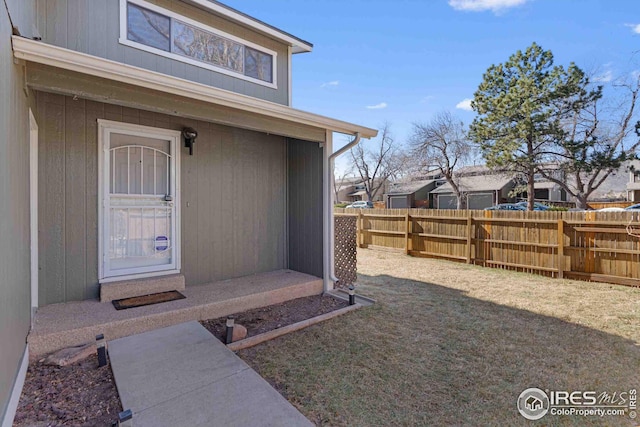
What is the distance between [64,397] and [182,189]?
111 inches

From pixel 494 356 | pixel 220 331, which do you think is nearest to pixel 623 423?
pixel 494 356

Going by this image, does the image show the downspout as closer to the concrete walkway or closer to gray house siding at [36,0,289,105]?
gray house siding at [36,0,289,105]

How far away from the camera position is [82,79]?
9.09 ft

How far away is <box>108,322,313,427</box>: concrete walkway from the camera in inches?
83.2

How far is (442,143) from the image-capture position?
20562 millimetres

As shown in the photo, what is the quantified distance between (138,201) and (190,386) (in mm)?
2784

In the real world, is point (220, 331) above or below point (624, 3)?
below

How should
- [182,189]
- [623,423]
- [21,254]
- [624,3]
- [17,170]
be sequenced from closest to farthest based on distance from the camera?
[623,423] → [17,170] → [21,254] → [182,189] → [624,3]

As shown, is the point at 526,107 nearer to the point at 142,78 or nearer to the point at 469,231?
the point at 469,231

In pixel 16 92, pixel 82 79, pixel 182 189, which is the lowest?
pixel 182 189

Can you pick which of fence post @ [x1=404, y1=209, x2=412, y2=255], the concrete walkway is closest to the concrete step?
the concrete walkway

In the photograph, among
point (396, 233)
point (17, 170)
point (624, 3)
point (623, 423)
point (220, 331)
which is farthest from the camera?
point (396, 233)

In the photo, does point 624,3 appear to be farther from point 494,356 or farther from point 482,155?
point 494,356

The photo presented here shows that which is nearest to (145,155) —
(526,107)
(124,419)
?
(124,419)
